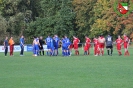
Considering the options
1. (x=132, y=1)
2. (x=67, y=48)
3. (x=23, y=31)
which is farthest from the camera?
(x=23, y=31)

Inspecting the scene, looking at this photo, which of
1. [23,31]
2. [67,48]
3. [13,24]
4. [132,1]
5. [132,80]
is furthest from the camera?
[23,31]

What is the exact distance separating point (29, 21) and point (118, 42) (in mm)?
49291

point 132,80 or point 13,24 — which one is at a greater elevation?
point 13,24

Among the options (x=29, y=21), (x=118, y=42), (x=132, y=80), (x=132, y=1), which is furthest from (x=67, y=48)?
(x=29, y=21)

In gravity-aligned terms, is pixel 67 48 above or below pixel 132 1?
below

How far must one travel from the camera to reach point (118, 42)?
41.0 meters

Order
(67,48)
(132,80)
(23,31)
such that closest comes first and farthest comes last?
1. (132,80)
2. (67,48)
3. (23,31)

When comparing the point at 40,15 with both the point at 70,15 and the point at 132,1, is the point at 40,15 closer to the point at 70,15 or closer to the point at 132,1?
the point at 70,15

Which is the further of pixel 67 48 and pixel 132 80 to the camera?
pixel 67 48

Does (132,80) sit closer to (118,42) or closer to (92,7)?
(118,42)

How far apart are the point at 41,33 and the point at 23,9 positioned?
229 inches

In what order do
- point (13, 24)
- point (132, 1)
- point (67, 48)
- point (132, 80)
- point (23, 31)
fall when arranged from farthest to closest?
point (23, 31) → point (13, 24) → point (132, 1) → point (67, 48) → point (132, 80)

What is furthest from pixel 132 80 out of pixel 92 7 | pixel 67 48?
pixel 92 7

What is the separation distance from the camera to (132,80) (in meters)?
16.9
